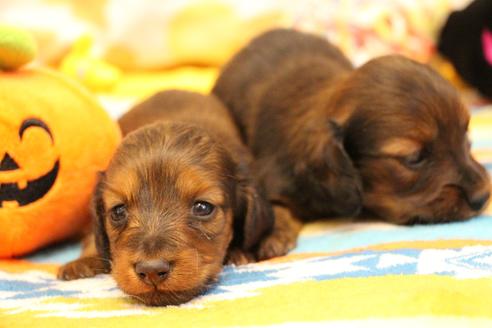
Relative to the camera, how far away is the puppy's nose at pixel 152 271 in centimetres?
211

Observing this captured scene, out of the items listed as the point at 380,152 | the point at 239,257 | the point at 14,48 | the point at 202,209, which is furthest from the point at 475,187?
the point at 14,48

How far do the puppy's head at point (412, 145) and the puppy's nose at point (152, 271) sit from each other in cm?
121

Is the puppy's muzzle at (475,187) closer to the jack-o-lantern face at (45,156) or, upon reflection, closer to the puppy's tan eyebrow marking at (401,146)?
the puppy's tan eyebrow marking at (401,146)

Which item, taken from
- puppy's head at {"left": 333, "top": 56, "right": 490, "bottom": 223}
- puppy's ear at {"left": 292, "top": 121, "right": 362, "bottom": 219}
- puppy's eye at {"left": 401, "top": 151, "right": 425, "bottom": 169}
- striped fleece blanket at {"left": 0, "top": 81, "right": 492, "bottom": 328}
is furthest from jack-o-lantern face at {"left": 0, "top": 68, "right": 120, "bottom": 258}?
puppy's eye at {"left": 401, "top": 151, "right": 425, "bottom": 169}

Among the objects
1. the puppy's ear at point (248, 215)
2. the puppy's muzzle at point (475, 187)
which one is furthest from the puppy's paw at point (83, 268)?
the puppy's muzzle at point (475, 187)

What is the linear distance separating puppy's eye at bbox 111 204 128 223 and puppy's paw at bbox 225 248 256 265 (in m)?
0.45

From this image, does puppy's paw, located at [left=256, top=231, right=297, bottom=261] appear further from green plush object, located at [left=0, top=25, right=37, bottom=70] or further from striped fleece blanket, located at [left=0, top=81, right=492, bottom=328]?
green plush object, located at [left=0, top=25, right=37, bottom=70]

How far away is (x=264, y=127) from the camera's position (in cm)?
352

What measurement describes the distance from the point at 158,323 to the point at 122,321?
115 mm

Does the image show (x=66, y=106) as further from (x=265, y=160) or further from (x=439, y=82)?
(x=439, y=82)

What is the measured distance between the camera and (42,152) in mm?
2697

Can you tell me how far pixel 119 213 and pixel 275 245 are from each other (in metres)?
0.66

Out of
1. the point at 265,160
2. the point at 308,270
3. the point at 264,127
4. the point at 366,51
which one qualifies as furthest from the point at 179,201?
the point at 366,51

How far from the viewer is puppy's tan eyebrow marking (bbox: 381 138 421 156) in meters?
2.88
